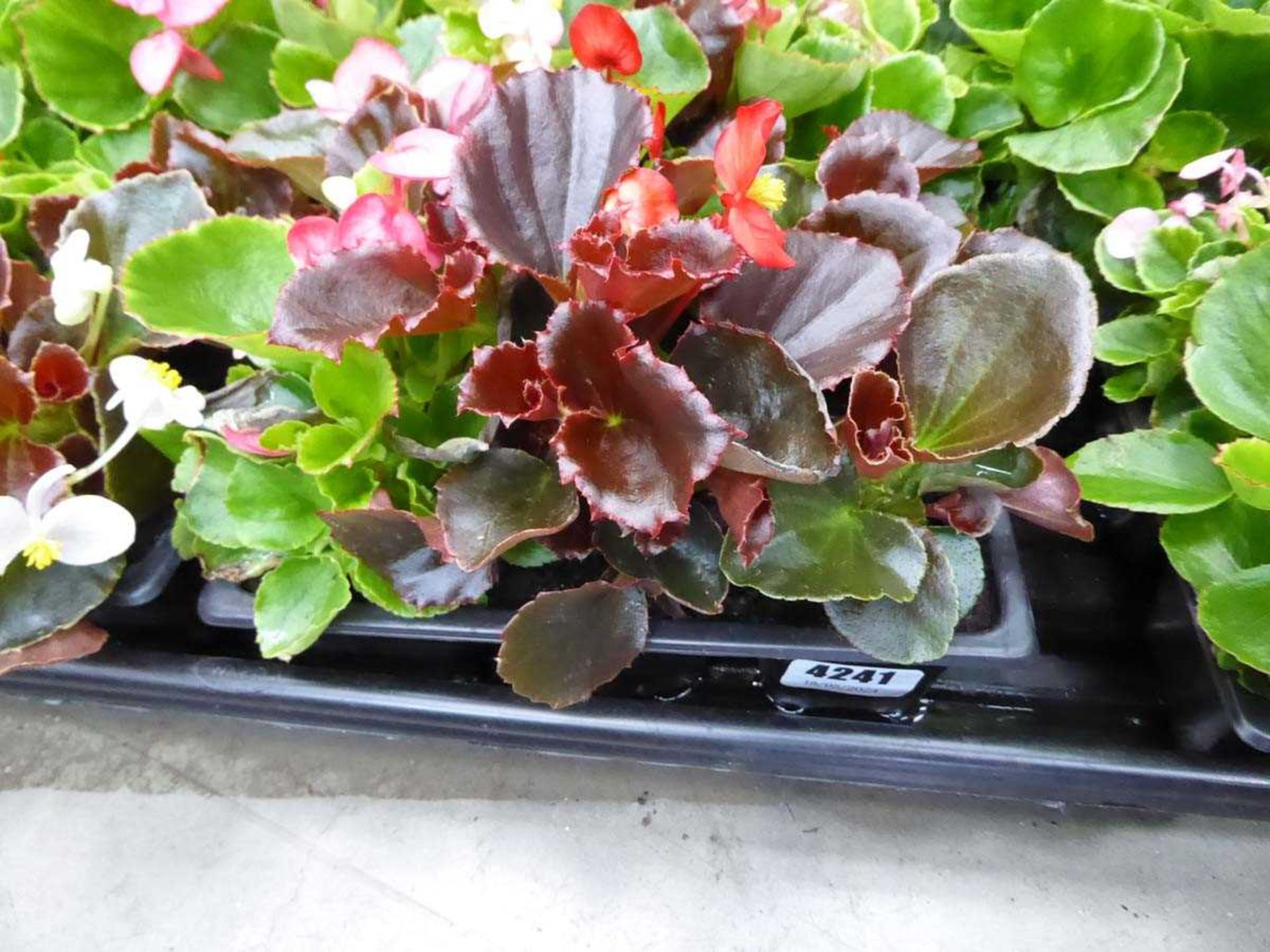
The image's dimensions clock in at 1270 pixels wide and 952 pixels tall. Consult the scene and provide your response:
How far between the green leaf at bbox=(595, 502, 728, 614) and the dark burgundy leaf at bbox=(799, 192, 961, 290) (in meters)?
0.16

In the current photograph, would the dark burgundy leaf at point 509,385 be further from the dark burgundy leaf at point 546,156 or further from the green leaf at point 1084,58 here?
the green leaf at point 1084,58

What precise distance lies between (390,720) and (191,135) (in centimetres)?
38

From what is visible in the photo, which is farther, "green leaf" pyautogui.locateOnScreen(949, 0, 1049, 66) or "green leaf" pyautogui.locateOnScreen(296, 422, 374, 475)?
"green leaf" pyautogui.locateOnScreen(949, 0, 1049, 66)

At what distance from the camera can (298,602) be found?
55 cm

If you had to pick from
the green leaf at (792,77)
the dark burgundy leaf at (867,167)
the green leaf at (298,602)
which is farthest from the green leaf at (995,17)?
the green leaf at (298,602)

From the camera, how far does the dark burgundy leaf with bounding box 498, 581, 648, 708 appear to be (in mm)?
492

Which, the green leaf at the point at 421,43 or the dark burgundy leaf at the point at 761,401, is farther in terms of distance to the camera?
the green leaf at the point at 421,43

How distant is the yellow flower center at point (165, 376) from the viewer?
512 millimetres

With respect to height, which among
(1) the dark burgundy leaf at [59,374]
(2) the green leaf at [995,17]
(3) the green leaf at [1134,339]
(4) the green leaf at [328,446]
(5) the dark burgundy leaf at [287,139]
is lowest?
(3) the green leaf at [1134,339]

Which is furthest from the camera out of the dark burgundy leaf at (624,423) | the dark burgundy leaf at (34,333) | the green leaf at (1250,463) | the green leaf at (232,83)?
the green leaf at (232,83)

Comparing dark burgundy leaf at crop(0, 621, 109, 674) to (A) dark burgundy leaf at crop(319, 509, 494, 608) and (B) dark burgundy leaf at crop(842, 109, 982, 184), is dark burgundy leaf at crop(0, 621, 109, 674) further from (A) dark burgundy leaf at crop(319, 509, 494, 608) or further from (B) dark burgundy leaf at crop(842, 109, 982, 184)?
(B) dark burgundy leaf at crop(842, 109, 982, 184)

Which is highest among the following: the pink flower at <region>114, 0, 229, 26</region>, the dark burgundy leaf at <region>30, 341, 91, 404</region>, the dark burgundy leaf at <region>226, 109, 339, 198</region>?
the pink flower at <region>114, 0, 229, 26</region>

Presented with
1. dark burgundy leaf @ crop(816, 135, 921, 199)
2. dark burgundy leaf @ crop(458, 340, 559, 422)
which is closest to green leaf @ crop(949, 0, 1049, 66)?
dark burgundy leaf @ crop(816, 135, 921, 199)

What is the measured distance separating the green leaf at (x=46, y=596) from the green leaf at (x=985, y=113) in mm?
608
